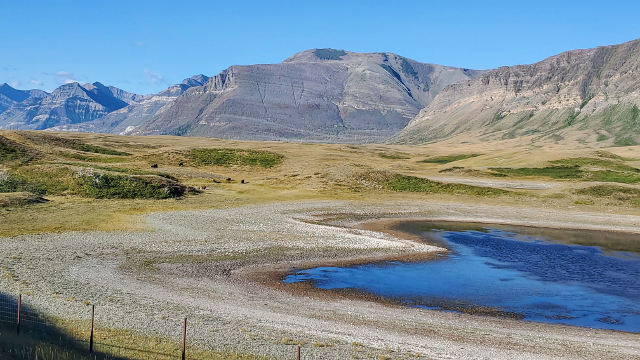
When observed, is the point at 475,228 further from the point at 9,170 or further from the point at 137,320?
the point at 9,170

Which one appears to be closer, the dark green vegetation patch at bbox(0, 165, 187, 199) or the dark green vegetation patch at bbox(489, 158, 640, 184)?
the dark green vegetation patch at bbox(0, 165, 187, 199)

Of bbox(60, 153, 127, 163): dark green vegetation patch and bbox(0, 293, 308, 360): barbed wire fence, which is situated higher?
bbox(60, 153, 127, 163): dark green vegetation patch

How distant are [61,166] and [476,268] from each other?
6350cm

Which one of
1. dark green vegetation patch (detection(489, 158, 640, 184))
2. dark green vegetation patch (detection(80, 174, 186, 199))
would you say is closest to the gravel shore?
dark green vegetation patch (detection(80, 174, 186, 199))

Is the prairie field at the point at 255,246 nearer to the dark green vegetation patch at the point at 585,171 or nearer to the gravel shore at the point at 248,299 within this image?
the gravel shore at the point at 248,299

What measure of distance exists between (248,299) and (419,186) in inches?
2824

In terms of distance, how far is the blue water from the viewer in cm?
3428

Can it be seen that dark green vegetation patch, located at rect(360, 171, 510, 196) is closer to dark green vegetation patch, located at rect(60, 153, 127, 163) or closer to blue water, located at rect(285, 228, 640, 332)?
blue water, located at rect(285, 228, 640, 332)

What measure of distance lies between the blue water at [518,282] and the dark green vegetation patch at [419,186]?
131 ft

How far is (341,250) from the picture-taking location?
50.5 meters

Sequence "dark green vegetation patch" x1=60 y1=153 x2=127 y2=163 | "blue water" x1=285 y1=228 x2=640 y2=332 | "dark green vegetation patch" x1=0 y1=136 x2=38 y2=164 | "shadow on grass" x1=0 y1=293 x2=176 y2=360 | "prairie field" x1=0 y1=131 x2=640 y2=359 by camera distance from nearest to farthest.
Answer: "shadow on grass" x1=0 y1=293 x2=176 y2=360, "prairie field" x1=0 y1=131 x2=640 y2=359, "blue water" x1=285 y1=228 x2=640 y2=332, "dark green vegetation patch" x1=0 y1=136 x2=38 y2=164, "dark green vegetation patch" x1=60 y1=153 x2=127 y2=163

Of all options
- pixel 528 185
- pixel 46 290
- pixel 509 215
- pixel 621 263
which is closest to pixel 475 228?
pixel 509 215

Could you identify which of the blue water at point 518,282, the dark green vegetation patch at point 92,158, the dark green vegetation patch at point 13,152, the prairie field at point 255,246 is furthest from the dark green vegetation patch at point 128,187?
the blue water at point 518,282

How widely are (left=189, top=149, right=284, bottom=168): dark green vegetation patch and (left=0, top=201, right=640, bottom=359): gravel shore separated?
75.2 metres
